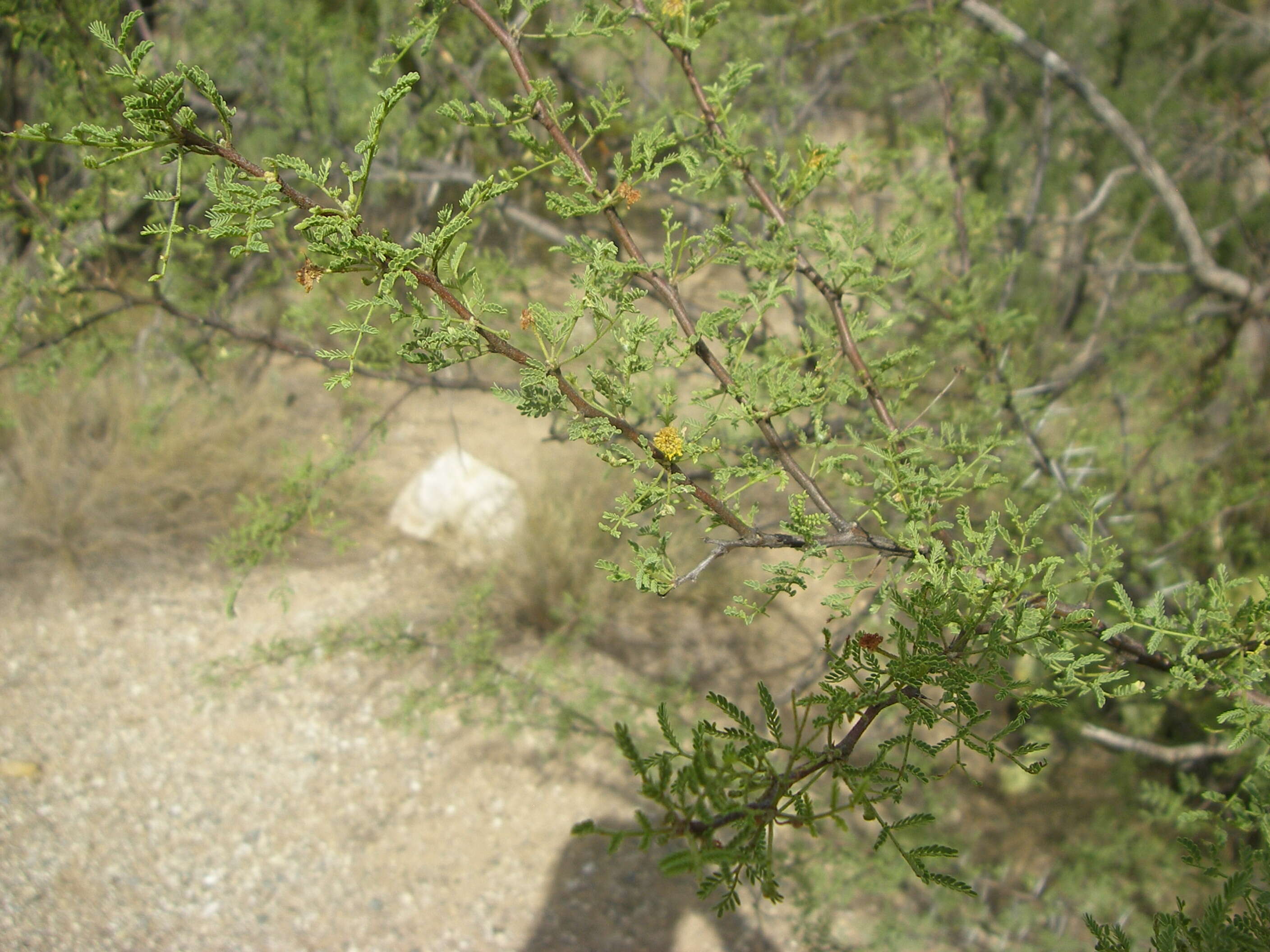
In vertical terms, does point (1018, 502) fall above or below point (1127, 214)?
below

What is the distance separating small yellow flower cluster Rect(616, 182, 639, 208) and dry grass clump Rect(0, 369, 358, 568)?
9.85ft

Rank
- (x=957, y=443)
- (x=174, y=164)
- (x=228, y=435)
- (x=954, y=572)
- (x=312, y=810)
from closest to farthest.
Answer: (x=954, y=572)
(x=957, y=443)
(x=174, y=164)
(x=312, y=810)
(x=228, y=435)

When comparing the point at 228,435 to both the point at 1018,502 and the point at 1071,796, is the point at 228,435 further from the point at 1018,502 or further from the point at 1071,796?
the point at 1071,796

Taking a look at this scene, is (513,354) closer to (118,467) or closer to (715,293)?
(715,293)

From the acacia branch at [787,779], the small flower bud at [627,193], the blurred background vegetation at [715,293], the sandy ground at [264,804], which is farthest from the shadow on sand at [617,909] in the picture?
the small flower bud at [627,193]

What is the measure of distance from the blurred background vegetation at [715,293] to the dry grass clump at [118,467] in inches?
0.7

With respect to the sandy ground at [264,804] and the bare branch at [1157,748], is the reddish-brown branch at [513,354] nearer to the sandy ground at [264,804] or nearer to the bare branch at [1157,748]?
the bare branch at [1157,748]

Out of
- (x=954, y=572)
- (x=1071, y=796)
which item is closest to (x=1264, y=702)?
(x=954, y=572)

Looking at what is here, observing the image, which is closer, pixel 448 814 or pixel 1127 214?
pixel 448 814

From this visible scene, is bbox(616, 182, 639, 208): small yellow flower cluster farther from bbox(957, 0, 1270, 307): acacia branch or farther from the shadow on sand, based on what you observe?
the shadow on sand

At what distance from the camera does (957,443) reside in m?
1.03

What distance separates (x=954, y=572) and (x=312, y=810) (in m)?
2.67

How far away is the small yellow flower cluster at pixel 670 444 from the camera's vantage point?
0.89 metres

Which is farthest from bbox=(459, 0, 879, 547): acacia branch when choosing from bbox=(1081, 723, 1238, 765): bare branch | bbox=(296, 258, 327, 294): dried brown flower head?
bbox=(1081, 723, 1238, 765): bare branch
